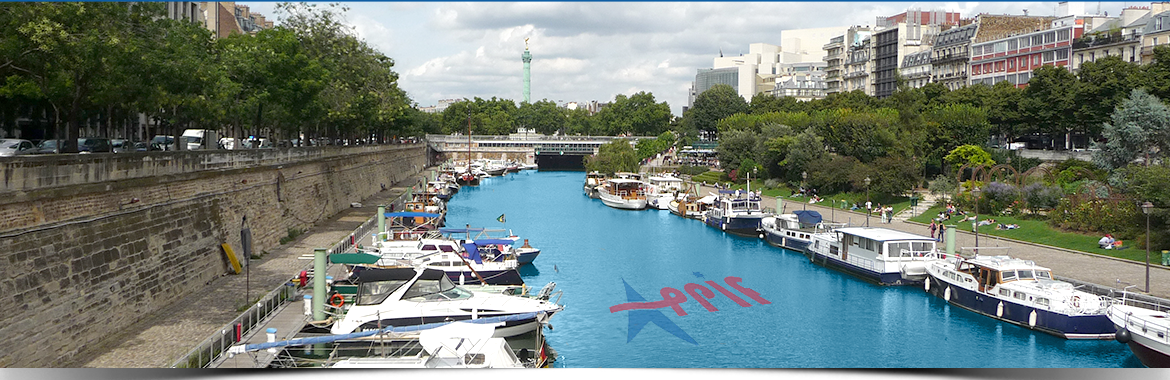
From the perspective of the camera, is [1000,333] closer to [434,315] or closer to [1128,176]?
[434,315]

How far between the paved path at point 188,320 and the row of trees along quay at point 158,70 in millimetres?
6664

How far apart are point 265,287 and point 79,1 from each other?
9816 millimetres

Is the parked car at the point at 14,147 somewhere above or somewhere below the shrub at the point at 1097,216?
above

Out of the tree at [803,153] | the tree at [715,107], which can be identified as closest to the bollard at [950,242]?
the tree at [803,153]

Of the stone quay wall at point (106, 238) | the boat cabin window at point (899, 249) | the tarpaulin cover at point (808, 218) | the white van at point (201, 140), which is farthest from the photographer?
the white van at point (201, 140)

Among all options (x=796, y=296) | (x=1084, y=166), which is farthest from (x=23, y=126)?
(x=1084, y=166)

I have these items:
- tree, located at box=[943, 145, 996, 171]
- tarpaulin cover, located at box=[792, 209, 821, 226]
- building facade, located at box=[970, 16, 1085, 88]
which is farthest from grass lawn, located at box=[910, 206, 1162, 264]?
building facade, located at box=[970, 16, 1085, 88]

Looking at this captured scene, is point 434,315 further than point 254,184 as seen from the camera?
No

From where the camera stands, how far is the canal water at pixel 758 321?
25812 millimetres

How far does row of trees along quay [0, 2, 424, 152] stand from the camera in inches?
1011

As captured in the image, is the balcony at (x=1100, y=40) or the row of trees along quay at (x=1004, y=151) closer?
the row of trees along quay at (x=1004, y=151)

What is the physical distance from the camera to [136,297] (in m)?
24.2

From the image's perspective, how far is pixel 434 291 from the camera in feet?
81.0

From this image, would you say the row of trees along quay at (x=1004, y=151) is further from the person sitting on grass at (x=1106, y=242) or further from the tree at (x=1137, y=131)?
the person sitting on grass at (x=1106, y=242)
